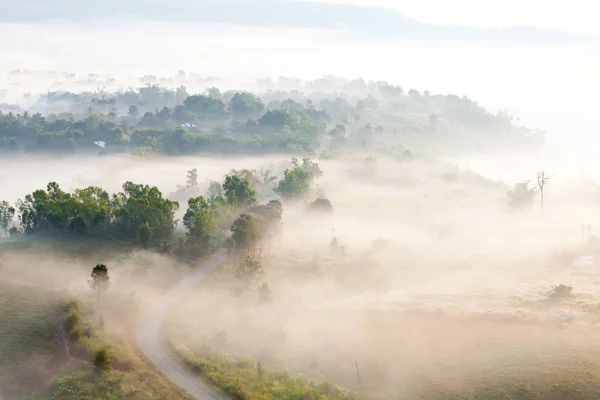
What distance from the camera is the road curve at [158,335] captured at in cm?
5022

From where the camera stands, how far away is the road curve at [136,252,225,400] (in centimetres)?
5022

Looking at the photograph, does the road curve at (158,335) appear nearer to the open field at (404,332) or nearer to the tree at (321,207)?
the open field at (404,332)

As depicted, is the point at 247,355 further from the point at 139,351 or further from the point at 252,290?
the point at 252,290

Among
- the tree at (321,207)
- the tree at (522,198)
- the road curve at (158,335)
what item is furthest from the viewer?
the tree at (522,198)

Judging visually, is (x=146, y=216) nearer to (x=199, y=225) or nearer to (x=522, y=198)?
(x=199, y=225)

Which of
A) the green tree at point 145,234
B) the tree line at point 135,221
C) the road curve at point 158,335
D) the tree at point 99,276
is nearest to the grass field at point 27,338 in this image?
the tree at point 99,276

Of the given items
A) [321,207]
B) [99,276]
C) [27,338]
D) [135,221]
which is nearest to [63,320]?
[27,338]

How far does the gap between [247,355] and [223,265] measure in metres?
25.9

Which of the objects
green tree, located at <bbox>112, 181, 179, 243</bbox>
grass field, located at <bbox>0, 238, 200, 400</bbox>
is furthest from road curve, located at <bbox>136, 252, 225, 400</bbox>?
green tree, located at <bbox>112, 181, 179, 243</bbox>

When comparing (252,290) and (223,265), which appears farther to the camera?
(223,265)

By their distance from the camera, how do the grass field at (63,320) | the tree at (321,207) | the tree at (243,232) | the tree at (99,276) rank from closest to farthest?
1. the grass field at (63,320)
2. the tree at (99,276)
3. the tree at (243,232)
4. the tree at (321,207)

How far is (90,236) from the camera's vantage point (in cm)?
8669

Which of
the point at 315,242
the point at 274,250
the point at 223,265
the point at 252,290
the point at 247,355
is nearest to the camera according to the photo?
the point at 247,355

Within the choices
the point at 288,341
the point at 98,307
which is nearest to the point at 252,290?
the point at 288,341
